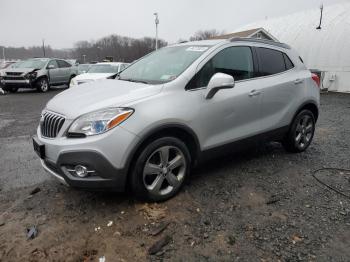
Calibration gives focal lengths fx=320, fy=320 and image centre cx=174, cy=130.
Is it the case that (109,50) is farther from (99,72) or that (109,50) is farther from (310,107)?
(310,107)

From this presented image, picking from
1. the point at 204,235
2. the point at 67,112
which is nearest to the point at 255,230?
the point at 204,235

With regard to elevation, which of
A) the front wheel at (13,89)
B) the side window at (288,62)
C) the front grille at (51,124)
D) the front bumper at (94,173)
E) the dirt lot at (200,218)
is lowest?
the front wheel at (13,89)

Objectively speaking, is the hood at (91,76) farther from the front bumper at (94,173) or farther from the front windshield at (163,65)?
the front bumper at (94,173)

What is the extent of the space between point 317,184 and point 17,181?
4.03 m

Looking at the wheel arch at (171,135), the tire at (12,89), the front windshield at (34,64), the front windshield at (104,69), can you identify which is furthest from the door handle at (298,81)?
the tire at (12,89)

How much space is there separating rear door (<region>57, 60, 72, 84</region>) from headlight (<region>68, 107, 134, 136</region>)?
53.9 feet

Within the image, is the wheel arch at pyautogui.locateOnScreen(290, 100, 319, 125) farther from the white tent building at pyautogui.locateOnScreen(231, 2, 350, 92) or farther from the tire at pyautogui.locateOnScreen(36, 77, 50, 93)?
the tire at pyautogui.locateOnScreen(36, 77, 50, 93)

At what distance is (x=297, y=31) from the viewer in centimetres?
2184

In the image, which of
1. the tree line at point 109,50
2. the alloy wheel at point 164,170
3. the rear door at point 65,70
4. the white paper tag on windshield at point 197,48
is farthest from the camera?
the tree line at point 109,50

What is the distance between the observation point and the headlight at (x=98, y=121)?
312 centimetres

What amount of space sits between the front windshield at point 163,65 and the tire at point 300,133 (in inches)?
82.1

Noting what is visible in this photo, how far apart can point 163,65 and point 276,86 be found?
1.68 m

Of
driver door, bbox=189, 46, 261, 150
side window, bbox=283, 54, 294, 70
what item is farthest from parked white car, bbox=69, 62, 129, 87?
driver door, bbox=189, 46, 261, 150

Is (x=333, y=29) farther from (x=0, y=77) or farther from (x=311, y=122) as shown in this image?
(x=0, y=77)
